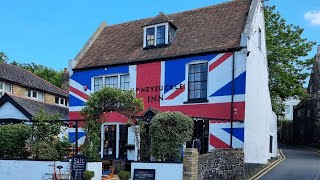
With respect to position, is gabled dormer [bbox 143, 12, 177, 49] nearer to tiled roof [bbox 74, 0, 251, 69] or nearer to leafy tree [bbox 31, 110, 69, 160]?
tiled roof [bbox 74, 0, 251, 69]

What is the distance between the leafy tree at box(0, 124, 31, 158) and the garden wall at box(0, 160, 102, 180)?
1170 millimetres

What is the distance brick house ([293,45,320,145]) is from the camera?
41806 millimetres

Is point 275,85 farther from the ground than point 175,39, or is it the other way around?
point 175,39

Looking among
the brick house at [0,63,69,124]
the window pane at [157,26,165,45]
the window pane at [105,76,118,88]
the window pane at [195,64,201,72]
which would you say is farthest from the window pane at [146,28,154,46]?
the brick house at [0,63,69,124]

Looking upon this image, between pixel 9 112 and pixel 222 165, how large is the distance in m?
16.2

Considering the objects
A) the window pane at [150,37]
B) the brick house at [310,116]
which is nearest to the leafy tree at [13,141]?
the window pane at [150,37]

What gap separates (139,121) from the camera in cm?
1781

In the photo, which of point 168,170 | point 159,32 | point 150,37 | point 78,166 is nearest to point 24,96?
point 150,37

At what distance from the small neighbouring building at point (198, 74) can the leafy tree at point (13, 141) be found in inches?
228

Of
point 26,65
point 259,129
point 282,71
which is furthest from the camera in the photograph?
point 26,65

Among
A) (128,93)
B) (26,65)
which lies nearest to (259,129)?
(128,93)

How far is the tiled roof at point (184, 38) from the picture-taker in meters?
21.8

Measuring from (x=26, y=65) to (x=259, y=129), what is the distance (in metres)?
50.1

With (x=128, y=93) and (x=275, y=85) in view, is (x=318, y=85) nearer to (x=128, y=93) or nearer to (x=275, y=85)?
(x=275, y=85)
